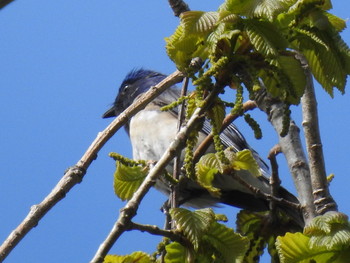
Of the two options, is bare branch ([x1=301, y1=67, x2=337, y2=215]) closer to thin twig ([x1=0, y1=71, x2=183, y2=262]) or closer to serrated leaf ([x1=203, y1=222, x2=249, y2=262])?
serrated leaf ([x1=203, y1=222, x2=249, y2=262])

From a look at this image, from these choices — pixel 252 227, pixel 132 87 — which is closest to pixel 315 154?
pixel 252 227

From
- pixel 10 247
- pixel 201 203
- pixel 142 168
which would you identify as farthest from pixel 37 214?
pixel 201 203

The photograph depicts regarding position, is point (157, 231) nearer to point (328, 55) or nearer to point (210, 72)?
point (210, 72)

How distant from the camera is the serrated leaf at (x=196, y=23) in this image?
298 centimetres

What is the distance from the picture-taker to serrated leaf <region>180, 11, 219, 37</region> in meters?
2.98

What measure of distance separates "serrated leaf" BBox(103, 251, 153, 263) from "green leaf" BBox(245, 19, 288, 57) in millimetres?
942

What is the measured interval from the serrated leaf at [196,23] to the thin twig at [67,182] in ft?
1.70

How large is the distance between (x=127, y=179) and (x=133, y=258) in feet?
1.43

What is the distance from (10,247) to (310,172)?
1.54m

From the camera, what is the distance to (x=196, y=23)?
2.99m

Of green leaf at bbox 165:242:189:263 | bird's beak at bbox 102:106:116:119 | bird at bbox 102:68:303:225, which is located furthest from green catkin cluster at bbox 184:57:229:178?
bird's beak at bbox 102:106:116:119

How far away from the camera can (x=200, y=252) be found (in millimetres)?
3062

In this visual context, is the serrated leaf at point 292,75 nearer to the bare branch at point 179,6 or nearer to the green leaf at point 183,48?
the green leaf at point 183,48

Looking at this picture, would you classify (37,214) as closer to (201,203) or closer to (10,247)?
(10,247)
